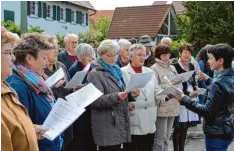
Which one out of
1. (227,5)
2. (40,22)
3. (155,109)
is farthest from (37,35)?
(40,22)

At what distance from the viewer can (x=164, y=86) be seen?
18.3 ft

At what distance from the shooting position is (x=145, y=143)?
207 inches

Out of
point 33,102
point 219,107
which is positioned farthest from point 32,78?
point 219,107

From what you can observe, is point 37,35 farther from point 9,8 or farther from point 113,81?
point 9,8

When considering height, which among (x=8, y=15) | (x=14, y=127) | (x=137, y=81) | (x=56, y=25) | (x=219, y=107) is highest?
(x=8, y=15)

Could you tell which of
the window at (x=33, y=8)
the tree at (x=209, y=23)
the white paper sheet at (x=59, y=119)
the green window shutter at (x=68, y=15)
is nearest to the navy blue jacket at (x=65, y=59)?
the white paper sheet at (x=59, y=119)

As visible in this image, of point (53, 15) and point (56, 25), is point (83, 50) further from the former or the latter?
point (56, 25)

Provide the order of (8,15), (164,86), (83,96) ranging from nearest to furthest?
(83,96), (164,86), (8,15)

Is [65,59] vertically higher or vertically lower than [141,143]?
higher

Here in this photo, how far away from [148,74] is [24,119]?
6.56 ft

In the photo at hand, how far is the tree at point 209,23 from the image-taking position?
76.8 feet

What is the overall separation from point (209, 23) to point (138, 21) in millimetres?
15813

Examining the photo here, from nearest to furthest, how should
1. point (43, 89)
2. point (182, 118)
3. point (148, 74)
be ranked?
1. point (43, 89)
2. point (148, 74)
3. point (182, 118)

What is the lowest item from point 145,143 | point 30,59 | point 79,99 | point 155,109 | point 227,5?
point 145,143
